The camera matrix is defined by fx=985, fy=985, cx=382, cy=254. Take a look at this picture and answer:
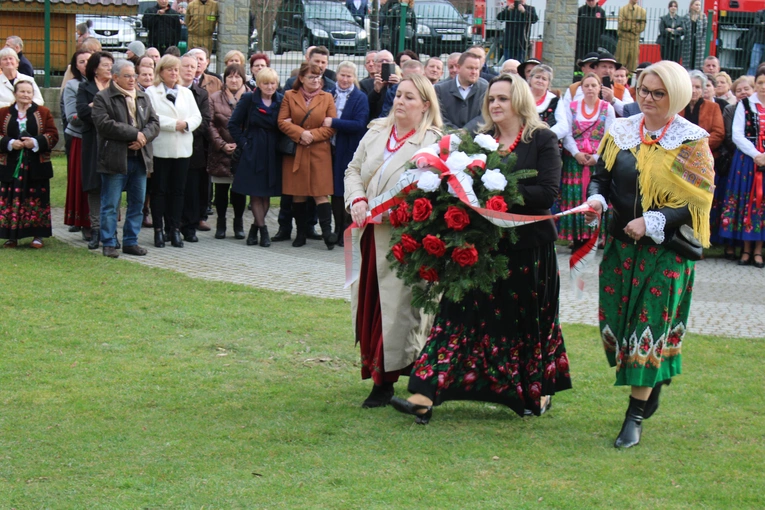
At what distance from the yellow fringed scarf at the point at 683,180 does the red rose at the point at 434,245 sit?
1.21 m

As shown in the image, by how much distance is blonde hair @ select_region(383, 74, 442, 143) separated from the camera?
620cm

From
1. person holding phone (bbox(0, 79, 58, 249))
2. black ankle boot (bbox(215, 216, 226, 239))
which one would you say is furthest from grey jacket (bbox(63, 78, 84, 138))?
black ankle boot (bbox(215, 216, 226, 239))

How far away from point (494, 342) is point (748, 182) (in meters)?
7.60

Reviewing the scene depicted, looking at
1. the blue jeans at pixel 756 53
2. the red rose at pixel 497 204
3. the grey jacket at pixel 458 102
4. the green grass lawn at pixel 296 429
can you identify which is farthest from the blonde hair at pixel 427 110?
the blue jeans at pixel 756 53

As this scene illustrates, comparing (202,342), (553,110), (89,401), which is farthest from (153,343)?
(553,110)

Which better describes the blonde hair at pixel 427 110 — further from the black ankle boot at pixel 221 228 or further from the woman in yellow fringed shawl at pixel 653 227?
the black ankle boot at pixel 221 228

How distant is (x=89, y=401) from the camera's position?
6340 millimetres

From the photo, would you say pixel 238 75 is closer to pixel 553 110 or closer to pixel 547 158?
pixel 553 110

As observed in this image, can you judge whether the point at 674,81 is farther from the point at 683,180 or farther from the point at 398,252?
the point at 398,252

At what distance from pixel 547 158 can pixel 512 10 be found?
13435 millimetres

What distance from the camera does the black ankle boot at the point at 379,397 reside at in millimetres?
6426

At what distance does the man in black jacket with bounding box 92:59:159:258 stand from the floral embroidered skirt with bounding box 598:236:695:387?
6461mm

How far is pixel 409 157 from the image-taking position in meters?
6.24

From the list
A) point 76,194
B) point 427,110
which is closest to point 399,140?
point 427,110
